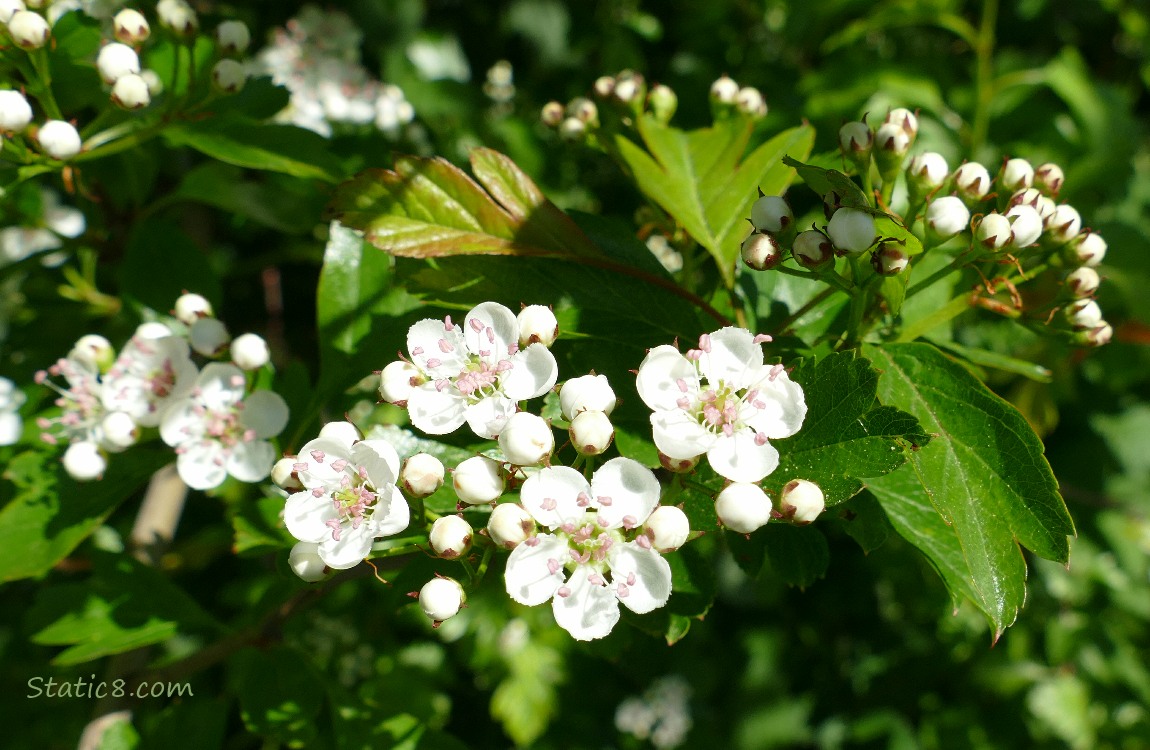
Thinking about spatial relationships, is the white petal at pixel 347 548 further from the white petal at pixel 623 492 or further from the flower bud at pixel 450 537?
the white petal at pixel 623 492

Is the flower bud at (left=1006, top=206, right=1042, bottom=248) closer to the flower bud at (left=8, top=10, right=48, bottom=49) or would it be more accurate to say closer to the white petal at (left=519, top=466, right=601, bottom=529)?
the white petal at (left=519, top=466, right=601, bottom=529)

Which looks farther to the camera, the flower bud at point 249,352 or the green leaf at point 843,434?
the flower bud at point 249,352

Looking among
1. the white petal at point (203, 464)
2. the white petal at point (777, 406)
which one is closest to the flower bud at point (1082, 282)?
the white petal at point (777, 406)

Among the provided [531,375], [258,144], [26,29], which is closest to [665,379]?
[531,375]

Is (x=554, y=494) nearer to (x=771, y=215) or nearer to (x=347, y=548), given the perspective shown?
(x=347, y=548)

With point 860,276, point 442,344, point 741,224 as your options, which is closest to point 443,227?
point 442,344

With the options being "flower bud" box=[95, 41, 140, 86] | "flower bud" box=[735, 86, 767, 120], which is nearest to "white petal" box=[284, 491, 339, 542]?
"flower bud" box=[95, 41, 140, 86]

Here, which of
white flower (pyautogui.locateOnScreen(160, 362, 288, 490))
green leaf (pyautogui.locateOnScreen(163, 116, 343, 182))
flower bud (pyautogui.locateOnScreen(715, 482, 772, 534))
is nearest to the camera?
flower bud (pyautogui.locateOnScreen(715, 482, 772, 534))
